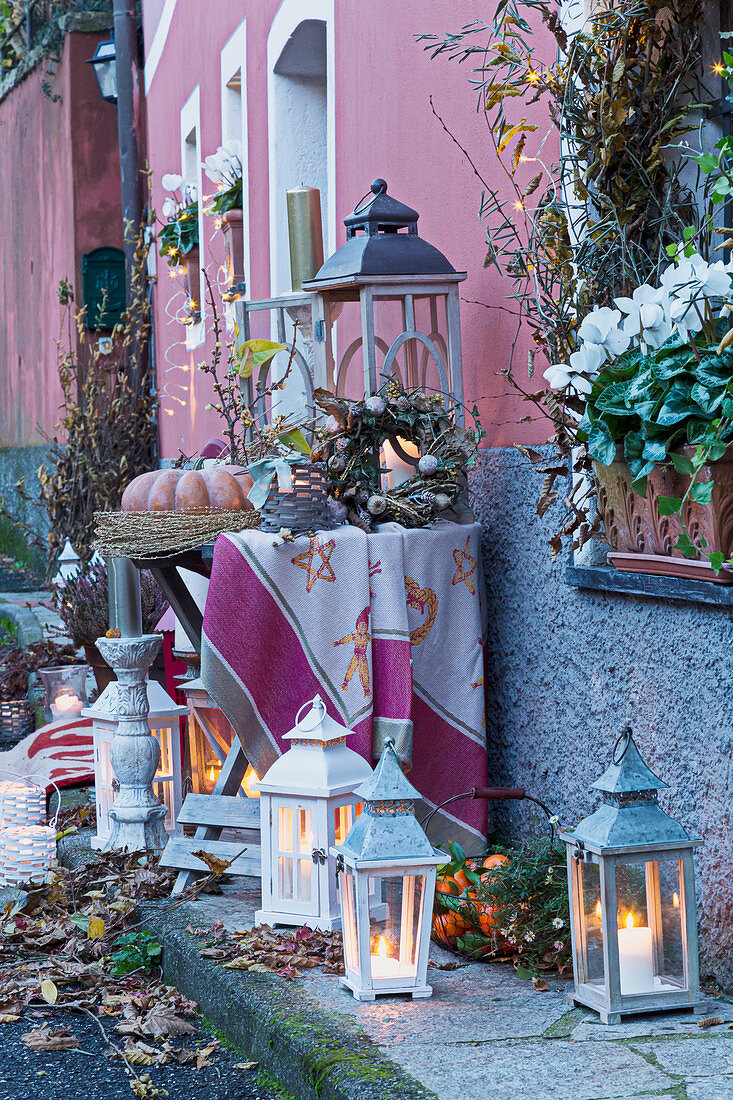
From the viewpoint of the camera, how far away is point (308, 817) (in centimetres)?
285

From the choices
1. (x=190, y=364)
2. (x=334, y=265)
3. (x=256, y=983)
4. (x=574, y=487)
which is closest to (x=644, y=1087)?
(x=256, y=983)

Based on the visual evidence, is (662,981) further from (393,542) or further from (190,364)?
(190,364)

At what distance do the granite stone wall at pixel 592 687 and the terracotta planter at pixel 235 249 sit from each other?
299cm

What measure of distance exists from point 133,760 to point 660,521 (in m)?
1.82

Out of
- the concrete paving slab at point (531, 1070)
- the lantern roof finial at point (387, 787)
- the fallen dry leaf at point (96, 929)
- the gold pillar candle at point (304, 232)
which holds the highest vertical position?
the gold pillar candle at point (304, 232)

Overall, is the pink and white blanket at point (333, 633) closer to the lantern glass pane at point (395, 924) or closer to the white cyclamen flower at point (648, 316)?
the lantern glass pane at point (395, 924)

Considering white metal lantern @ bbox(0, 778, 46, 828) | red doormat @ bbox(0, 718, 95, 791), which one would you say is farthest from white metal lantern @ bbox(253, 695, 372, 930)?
red doormat @ bbox(0, 718, 95, 791)

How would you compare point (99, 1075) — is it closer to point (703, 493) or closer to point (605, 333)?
point (703, 493)

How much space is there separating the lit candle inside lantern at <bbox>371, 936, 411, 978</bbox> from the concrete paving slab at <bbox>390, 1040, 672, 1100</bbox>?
0.30 meters

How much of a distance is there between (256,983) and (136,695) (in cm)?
133

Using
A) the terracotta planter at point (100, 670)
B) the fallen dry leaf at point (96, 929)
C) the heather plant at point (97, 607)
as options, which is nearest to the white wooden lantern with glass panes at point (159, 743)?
the fallen dry leaf at point (96, 929)

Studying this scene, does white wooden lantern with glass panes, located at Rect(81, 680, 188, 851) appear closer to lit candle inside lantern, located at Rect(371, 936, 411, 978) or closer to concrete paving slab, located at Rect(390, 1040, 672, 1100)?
lit candle inside lantern, located at Rect(371, 936, 411, 978)

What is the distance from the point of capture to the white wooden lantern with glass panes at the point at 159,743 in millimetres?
3838

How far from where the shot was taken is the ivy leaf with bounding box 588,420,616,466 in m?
2.55
